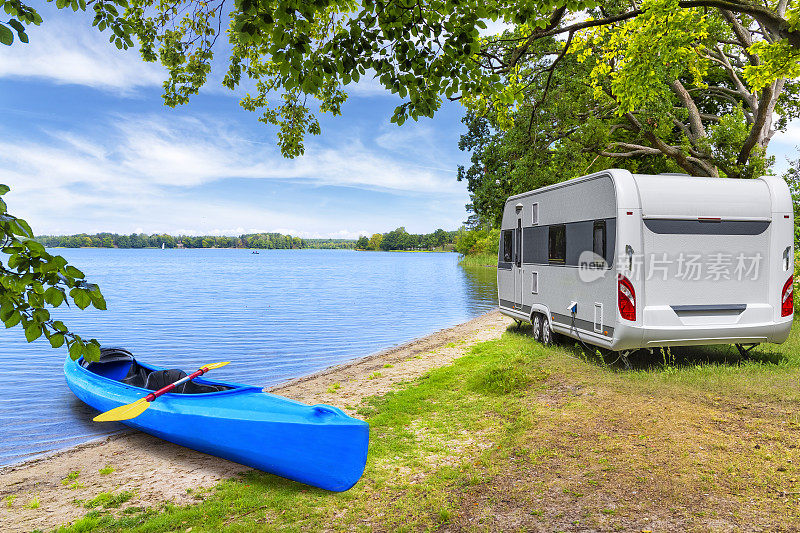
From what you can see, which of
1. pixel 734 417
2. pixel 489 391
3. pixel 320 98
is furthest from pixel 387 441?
pixel 320 98

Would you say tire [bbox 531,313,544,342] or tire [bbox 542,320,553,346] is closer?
tire [bbox 542,320,553,346]

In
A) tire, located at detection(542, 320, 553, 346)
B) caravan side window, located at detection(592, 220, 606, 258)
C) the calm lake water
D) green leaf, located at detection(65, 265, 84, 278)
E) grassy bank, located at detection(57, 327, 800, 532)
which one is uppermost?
caravan side window, located at detection(592, 220, 606, 258)

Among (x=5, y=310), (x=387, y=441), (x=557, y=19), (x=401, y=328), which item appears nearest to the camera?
(x=5, y=310)

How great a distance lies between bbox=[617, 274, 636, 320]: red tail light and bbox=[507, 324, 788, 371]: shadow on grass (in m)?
1.08

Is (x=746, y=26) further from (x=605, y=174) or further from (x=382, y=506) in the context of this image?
(x=382, y=506)

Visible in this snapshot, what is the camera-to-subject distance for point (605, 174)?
870 cm

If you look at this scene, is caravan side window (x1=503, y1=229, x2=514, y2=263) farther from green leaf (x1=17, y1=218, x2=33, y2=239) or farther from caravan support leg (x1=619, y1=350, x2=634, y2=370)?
green leaf (x1=17, y1=218, x2=33, y2=239)

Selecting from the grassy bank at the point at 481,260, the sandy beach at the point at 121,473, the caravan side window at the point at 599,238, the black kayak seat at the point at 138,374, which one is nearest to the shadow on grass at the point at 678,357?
the caravan side window at the point at 599,238

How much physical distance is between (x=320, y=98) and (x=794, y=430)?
28.6 feet

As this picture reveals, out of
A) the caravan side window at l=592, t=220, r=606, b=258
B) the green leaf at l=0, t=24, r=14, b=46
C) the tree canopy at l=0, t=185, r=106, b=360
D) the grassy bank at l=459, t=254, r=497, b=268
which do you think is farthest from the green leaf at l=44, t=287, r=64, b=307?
the grassy bank at l=459, t=254, r=497, b=268

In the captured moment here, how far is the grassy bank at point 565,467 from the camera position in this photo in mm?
4391

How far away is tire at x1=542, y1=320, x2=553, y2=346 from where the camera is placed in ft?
37.0

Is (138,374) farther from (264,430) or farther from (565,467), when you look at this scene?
(565,467)

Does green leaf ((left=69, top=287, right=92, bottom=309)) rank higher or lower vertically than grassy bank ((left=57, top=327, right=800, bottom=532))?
higher
